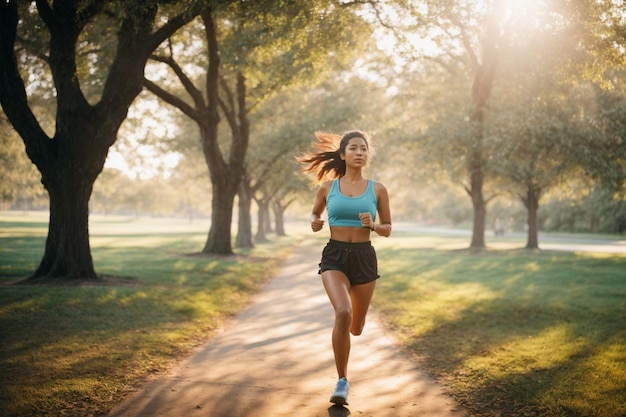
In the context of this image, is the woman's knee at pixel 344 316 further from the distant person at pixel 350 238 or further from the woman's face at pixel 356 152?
the woman's face at pixel 356 152

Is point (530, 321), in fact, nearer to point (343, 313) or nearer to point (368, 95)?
point (343, 313)

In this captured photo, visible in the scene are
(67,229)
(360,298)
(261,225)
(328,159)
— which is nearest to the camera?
(360,298)

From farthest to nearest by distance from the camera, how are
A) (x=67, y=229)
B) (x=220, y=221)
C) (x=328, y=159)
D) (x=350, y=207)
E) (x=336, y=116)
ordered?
(x=336, y=116) < (x=220, y=221) < (x=67, y=229) < (x=328, y=159) < (x=350, y=207)

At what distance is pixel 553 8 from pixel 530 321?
6.96 metres

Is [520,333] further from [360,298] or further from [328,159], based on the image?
[328,159]

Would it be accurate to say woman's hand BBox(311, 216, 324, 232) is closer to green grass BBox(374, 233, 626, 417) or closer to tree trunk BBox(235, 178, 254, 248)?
green grass BBox(374, 233, 626, 417)

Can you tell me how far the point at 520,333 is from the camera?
7762 mm

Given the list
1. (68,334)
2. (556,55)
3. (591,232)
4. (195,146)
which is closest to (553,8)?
(556,55)

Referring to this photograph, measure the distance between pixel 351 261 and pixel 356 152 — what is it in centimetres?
113

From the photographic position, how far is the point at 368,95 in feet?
95.7

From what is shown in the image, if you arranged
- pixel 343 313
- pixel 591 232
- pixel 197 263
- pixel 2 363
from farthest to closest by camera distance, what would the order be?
pixel 591 232 < pixel 197 263 < pixel 2 363 < pixel 343 313

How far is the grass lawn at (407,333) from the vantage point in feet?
15.5

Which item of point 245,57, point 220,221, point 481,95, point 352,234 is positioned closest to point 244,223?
point 220,221

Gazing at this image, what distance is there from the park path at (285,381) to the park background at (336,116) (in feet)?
1.52
